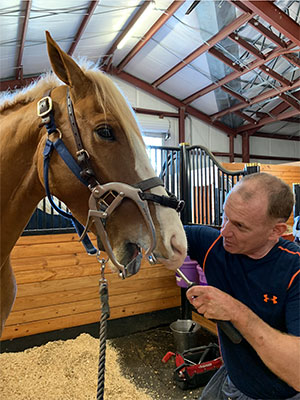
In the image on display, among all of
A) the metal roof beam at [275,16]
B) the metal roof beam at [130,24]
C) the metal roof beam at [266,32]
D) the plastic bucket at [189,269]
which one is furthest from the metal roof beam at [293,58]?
the plastic bucket at [189,269]

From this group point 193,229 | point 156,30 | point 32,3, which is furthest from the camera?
point 156,30

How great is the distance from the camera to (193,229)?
120 cm

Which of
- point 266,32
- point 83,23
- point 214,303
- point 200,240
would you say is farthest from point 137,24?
point 214,303

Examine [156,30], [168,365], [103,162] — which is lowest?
[168,365]

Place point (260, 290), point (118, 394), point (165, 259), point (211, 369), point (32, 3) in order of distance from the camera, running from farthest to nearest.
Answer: point (32, 3)
point (211, 369)
point (118, 394)
point (260, 290)
point (165, 259)

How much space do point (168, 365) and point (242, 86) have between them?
283 inches

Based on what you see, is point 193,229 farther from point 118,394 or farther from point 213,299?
point 118,394

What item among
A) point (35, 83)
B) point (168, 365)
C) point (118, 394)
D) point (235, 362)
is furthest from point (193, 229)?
point (168, 365)

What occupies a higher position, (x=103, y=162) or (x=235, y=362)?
(x=103, y=162)

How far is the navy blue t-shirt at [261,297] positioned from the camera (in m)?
0.87

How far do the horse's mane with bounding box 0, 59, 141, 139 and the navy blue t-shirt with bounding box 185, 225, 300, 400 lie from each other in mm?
644

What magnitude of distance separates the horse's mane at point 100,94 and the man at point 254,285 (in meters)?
0.48

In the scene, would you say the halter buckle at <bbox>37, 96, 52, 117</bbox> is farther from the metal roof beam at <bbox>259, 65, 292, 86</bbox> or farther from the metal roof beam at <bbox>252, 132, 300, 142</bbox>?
the metal roof beam at <bbox>252, 132, 300, 142</bbox>

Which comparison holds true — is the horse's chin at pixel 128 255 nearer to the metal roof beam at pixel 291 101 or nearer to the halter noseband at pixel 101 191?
the halter noseband at pixel 101 191
